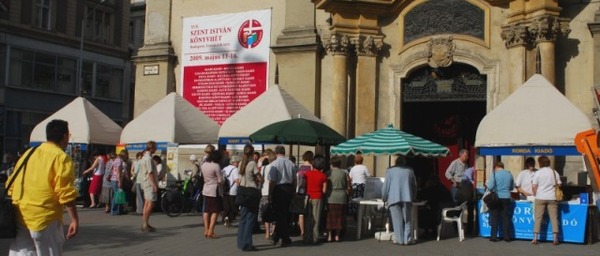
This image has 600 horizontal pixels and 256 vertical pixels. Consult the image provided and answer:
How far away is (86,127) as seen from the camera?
1916 cm

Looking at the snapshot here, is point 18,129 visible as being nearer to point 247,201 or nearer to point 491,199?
point 247,201

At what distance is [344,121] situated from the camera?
19.0 meters

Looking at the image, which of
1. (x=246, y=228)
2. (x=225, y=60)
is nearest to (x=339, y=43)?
(x=225, y=60)

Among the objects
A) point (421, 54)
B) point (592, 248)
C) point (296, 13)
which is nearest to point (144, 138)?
point (296, 13)

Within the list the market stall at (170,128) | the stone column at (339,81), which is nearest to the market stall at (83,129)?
the market stall at (170,128)

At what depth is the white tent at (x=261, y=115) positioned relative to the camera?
15.9 metres

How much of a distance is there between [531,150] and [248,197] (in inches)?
225

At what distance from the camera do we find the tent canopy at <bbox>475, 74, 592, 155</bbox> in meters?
13.2

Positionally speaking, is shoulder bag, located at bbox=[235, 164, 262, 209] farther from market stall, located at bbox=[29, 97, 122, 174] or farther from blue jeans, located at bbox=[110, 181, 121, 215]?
market stall, located at bbox=[29, 97, 122, 174]

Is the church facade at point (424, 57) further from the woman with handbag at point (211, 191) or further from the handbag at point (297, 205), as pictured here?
the handbag at point (297, 205)

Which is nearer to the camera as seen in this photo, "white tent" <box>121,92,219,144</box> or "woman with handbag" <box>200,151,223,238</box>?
"woman with handbag" <box>200,151,223,238</box>

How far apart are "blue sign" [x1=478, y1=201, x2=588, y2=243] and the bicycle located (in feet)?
23.7

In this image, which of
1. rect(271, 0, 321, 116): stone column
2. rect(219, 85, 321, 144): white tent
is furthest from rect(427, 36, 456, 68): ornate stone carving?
rect(219, 85, 321, 144): white tent

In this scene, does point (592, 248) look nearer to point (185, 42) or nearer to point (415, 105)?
point (415, 105)
